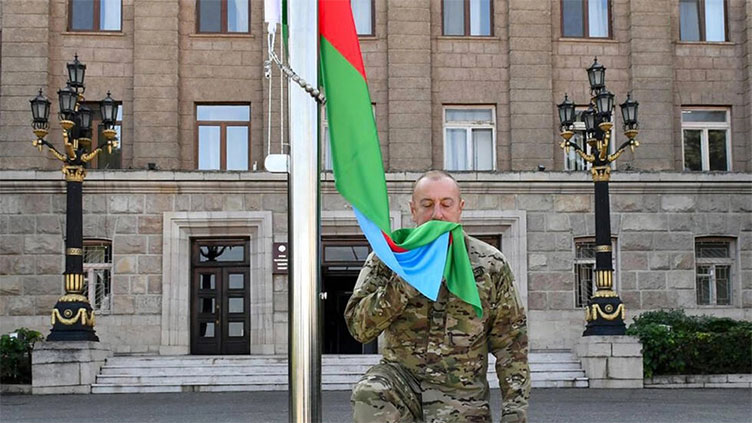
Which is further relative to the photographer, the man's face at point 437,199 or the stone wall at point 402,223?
the stone wall at point 402,223

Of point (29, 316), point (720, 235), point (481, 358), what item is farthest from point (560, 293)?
point (481, 358)

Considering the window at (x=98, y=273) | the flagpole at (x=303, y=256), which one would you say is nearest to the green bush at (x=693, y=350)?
the window at (x=98, y=273)

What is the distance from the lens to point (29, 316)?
991 inches

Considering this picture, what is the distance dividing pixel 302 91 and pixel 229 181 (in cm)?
2265

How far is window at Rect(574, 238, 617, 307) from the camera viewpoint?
26.5 metres

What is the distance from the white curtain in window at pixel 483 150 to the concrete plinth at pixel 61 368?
11.6 metres

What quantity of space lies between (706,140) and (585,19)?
4.69m

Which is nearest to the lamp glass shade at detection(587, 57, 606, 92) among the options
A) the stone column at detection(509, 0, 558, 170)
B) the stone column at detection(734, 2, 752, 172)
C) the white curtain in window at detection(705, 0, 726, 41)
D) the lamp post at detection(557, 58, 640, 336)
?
the lamp post at detection(557, 58, 640, 336)

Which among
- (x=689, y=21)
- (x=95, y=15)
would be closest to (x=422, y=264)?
(x=95, y=15)

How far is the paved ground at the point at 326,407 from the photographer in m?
15.1

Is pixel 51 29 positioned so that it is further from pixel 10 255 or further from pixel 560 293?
pixel 560 293

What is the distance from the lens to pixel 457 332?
459 centimetres

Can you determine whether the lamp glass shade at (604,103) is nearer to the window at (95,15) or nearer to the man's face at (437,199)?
the window at (95,15)

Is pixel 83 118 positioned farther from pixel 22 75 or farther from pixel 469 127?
pixel 469 127
